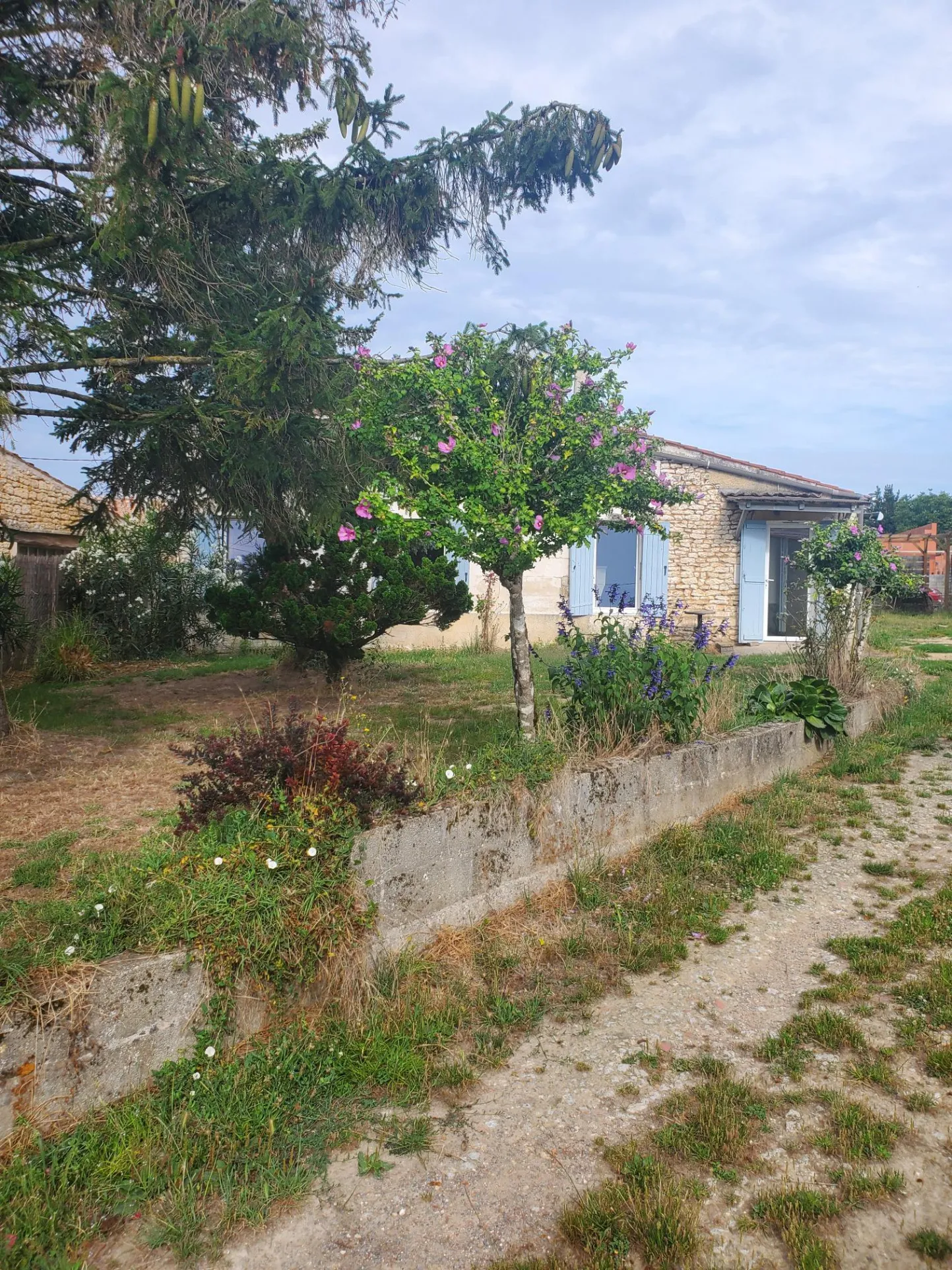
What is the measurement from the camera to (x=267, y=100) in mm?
7785

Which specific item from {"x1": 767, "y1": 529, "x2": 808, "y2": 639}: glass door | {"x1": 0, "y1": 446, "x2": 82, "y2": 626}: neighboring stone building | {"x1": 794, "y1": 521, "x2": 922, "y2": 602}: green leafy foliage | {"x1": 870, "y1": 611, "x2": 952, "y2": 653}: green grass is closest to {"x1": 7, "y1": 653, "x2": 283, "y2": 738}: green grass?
{"x1": 0, "y1": 446, "x2": 82, "y2": 626}: neighboring stone building

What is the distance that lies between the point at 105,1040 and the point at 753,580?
49.0 feet

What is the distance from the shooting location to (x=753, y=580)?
1584 cm

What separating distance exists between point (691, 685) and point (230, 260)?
5.38m

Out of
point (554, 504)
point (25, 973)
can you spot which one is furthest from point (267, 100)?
point (25, 973)

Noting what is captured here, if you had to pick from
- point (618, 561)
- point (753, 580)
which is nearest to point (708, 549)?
point (753, 580)

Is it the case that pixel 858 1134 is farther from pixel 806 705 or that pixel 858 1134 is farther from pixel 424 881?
pixel 806 705

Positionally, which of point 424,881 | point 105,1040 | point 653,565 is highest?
point 653,565

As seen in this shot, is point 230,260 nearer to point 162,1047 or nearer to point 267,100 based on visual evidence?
point 267,100

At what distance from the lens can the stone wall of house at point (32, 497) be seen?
14.8 meters

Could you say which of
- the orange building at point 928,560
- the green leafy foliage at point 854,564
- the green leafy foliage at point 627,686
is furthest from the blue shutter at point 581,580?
the orange building at point 928,560

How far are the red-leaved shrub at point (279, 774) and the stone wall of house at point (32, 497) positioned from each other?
486 inches

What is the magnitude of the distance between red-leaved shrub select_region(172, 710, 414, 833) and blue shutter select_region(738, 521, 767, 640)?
13.3m

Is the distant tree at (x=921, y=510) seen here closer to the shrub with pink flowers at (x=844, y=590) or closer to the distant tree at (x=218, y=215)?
the shrub with pink flowers at (x=844, y=590)
